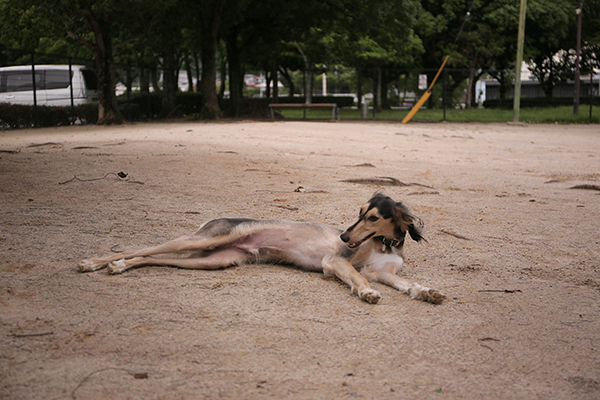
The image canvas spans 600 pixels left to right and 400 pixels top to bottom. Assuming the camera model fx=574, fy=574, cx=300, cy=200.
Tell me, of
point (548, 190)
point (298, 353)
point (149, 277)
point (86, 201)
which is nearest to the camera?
point (298, 353)

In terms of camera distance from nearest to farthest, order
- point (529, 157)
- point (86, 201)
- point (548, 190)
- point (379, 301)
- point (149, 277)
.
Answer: point (379, 301), point (149, 277), point (86, 201), point (548, 190), point (529, 157)

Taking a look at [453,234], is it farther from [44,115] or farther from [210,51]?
[210,51]

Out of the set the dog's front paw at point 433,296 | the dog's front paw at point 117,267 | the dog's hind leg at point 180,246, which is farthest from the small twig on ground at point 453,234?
the dog's front paw at point 117,267

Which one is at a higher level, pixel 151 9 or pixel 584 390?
pixel 151 9

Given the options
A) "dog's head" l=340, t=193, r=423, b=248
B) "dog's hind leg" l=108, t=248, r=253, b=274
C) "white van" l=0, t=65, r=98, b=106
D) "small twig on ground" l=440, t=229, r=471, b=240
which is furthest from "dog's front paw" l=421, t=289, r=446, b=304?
"white van" l=0, t=65, r=98, b=106

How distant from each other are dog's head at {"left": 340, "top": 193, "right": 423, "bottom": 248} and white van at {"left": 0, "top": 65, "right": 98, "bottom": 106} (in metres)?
19.7

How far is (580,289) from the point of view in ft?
13.7

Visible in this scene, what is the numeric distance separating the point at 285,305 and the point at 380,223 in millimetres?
981

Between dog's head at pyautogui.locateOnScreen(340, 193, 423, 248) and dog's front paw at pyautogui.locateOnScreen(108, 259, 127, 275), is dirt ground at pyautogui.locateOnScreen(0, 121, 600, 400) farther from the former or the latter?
dog's head at pyautogui.locateOnScreen(340, 193, 423, 248)

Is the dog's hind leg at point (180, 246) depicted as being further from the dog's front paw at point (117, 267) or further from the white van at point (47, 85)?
the white van at point (47, 85)

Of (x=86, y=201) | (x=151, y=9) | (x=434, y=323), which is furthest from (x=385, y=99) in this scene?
(x=434, y=323)

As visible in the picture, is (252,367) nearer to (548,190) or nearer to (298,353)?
(298,353)

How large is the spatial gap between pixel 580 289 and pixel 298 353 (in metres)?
2.37

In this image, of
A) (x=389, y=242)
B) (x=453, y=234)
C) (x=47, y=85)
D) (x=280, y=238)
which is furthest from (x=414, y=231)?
(x=47, y=85)
